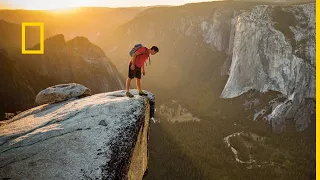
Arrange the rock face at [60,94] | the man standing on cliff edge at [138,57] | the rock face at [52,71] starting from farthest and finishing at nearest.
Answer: the rock face at [52,71], the rock face at [60,94], the man standing on cliff edge at [138,57]

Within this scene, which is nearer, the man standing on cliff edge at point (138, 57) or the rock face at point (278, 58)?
the man standing on cliff edge at point (138, 57)

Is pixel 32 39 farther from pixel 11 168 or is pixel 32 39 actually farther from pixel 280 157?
pixel 11 168

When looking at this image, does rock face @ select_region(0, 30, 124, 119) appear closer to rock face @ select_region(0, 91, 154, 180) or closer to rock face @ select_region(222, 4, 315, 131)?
rock face @ select_region(0, 91, 154, 180)

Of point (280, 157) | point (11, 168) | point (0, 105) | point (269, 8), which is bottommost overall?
point (280, 157)

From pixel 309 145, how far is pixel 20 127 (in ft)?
151

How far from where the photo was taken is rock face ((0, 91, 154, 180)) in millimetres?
8047

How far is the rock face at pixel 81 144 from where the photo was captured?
805cm

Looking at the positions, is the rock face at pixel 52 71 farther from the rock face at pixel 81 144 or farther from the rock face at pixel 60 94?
the rock face at pixel 81 144

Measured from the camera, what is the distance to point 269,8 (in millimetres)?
70125

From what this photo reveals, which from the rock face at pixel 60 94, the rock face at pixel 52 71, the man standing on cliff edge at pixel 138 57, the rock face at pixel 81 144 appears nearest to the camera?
the rock face at pixel 81 144

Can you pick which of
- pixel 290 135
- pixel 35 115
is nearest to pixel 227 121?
pixel 290 135

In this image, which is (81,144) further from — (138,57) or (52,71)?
(52,71)

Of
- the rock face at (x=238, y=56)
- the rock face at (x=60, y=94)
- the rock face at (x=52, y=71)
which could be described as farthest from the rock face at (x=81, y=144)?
the rock face at (x=238, y=56)

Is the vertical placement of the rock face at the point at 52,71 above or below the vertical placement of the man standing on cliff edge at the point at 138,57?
below
